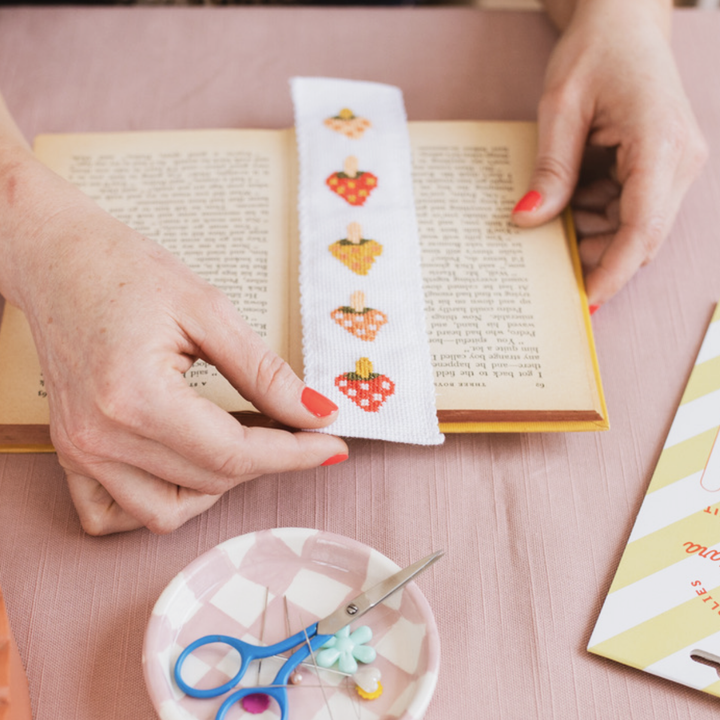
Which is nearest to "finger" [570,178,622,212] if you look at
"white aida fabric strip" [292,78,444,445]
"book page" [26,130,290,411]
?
"white aida fabric strip" [292,78,444,445]

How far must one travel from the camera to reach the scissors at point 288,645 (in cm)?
46

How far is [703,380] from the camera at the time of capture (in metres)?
0.65

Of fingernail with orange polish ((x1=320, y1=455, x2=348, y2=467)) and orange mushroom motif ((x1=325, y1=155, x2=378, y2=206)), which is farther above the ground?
orange mushroom motif ((x1=325, y1=155, x2=378, y2=206))

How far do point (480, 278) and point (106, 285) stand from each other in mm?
348

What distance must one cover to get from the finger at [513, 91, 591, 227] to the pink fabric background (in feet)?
0.36

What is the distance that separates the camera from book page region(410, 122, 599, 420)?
618 millimetres

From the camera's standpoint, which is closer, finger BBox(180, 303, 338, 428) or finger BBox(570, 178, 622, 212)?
finger BBox(180, 303, 338, 428)

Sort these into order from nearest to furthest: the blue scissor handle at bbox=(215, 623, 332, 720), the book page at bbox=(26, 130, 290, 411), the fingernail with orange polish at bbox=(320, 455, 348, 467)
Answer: the blue scissor handle at bbox=(215, 623, 332, 720) → the fingernail with orange polish at bbox=(320, 455, 348, 467) → the book page at bbox=(26, 130, 290, 411)

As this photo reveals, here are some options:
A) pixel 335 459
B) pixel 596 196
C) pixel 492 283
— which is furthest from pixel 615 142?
pixel 335 459

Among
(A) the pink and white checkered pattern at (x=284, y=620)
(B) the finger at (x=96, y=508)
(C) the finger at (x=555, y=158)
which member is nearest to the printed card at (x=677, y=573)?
(A) the pink and white checkered pattern at (x=284, y=620)

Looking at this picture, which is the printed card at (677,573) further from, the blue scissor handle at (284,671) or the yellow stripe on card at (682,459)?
the blue scissor handle at (284,671)

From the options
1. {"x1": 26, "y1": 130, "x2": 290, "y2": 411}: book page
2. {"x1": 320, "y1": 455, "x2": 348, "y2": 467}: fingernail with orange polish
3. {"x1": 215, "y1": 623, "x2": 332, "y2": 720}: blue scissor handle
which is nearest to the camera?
{"x1": 215, "y1": 623, "x2": 332, "y2": 720}: blue scissor handle

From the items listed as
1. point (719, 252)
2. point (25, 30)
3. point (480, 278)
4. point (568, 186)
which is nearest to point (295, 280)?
point (480, 278)

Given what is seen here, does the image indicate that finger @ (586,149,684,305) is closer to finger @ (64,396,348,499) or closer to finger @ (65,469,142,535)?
finger @ (64,396,348,499)
